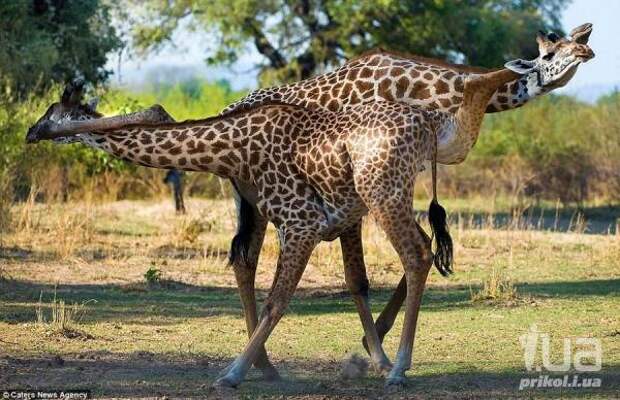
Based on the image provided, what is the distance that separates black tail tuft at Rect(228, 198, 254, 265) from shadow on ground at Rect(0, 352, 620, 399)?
0.79m

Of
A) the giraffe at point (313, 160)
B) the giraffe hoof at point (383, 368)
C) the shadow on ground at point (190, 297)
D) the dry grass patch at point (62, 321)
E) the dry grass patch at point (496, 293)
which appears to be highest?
the giraffe at point (313, 160)

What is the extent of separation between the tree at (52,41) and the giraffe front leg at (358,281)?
11096mm

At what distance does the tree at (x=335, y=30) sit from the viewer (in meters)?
26.4

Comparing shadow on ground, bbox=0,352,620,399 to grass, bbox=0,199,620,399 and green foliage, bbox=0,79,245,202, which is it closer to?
grass, bbox=0,199,620,399

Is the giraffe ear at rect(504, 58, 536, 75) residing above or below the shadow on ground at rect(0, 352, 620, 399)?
above

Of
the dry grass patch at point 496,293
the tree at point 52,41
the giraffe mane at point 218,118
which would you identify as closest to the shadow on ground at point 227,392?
the giraffe mane at point 218,118

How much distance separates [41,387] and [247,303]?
160 centimetres

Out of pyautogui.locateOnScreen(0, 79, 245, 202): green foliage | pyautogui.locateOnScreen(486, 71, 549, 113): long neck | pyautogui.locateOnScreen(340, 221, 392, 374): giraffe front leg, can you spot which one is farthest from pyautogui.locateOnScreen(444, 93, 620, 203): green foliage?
pyautogui.locateOnScreen(340, 221, 392, 374): giraffe front leg

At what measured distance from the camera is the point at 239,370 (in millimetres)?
7828

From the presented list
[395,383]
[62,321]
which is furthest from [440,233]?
[62,321]

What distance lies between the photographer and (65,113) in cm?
838

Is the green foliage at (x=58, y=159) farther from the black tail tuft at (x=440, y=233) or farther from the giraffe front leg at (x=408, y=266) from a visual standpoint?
the giraffe front leg at (x=408, y=266)

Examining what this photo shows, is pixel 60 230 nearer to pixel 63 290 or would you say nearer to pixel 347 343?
pixel 63 290

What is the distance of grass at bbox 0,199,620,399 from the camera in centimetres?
817
